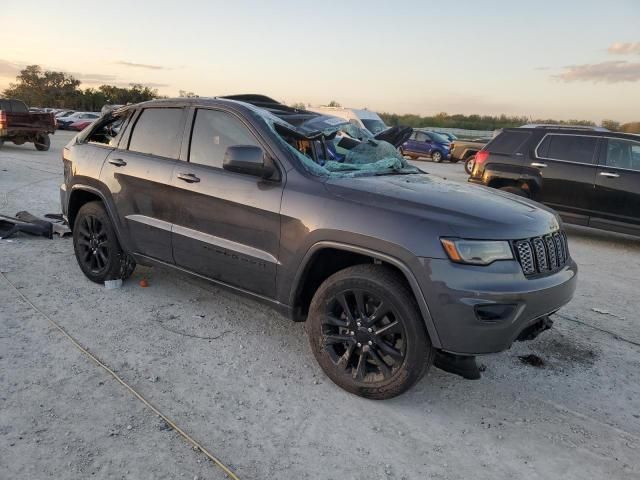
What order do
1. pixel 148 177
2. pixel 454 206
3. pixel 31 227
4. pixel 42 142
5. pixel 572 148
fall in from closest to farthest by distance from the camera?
pixel 454 206, pixel 148 177, pixel 31 227, pixel 572 148, pixel 42 142

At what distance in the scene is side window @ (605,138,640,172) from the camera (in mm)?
7827

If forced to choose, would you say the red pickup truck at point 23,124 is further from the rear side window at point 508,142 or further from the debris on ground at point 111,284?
the rear side window at point 508,142

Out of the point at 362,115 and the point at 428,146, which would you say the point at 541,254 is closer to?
the point at 362,115

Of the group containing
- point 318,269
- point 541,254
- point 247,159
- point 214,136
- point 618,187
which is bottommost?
point 318,269

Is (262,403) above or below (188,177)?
below

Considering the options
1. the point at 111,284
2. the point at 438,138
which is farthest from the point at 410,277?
the point at 438,138

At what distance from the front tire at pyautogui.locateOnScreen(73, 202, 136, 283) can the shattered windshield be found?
5.99 ft

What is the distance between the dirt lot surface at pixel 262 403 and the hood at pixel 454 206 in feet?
3.60

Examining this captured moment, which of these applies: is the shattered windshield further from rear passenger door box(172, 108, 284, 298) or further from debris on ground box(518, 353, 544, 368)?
debris on ground box(518, 353, 544, 368)

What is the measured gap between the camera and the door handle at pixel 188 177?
3.83 meters

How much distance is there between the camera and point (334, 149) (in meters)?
4.19

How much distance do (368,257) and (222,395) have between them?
122cm

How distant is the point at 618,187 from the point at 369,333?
6.49 meters

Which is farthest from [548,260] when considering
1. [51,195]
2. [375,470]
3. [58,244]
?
[51,195]
